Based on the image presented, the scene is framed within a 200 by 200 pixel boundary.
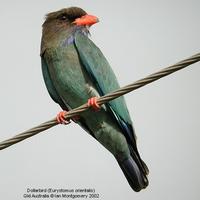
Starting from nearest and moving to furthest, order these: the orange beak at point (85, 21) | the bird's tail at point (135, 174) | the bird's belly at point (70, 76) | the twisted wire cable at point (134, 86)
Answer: the twisted wire cable at point (134, 86)
the bird's belly at point (70, 76)
the bird's tail at point (135, 174)
the orange beak at point (85, 21)

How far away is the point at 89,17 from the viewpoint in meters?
5.63

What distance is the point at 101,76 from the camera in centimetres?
521

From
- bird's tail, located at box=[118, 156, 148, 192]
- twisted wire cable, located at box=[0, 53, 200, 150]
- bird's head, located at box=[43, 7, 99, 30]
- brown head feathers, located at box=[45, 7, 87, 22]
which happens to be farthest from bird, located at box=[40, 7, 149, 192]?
twisted wire cable, located at box=[0, 53, 200, 150]

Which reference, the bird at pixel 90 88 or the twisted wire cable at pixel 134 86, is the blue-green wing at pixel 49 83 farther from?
the twisted wire cable at pixel 134 86

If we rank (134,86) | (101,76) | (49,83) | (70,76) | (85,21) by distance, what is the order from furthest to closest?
(85,21) < (49,83) < (101,76) < (70,76) < (134,86)

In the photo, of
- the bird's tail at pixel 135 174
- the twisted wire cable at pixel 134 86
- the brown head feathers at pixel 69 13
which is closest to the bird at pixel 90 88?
the bird's tail at pixel 135 174

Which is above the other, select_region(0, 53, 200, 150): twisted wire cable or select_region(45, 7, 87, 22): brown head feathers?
select_region(45, 7, 87, 22): brown head feathers

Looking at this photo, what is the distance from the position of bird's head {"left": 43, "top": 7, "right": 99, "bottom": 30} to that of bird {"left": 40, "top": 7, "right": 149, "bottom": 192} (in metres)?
0.14

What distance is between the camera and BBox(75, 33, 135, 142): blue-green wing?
16.8ft

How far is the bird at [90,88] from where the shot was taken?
200 inches

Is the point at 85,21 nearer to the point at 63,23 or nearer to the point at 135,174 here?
the point at 63,23

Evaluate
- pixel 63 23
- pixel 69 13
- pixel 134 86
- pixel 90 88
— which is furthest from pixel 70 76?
pixel 134 86

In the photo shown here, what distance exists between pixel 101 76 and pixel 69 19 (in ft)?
2.44

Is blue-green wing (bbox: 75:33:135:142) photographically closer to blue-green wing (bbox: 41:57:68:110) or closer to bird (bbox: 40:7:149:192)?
bird (bbox: 40:7:149:192)
